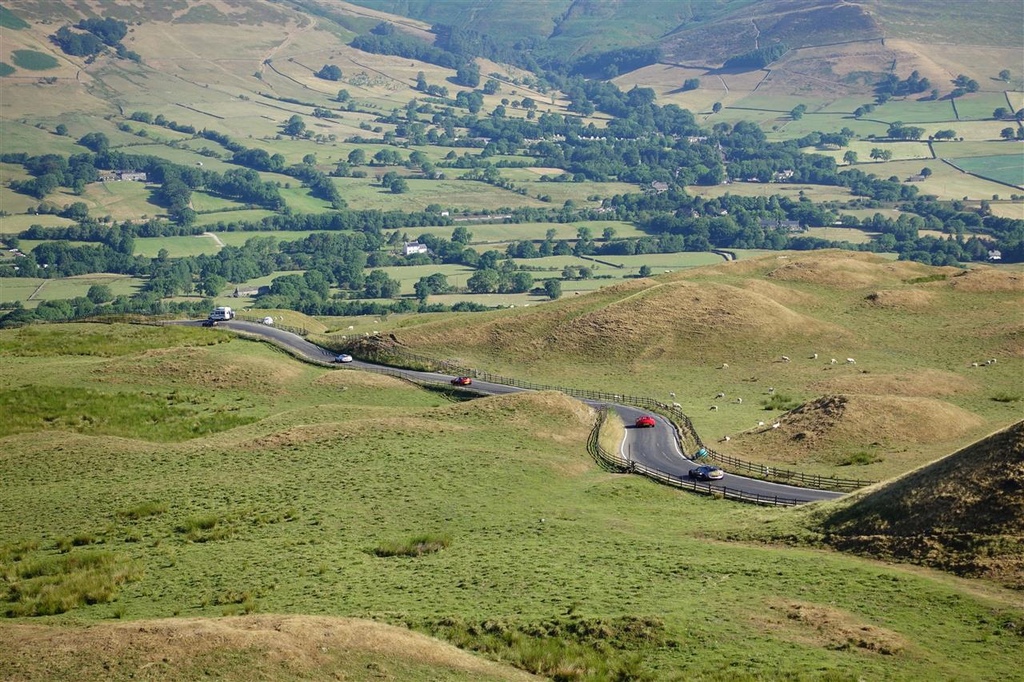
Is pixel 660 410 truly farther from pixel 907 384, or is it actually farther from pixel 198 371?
pixel 198 371

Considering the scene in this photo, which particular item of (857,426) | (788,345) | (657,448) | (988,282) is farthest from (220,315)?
(988,282)

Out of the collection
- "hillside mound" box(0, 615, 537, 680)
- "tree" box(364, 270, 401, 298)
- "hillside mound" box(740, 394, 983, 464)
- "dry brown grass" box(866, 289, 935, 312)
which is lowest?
"tree" box(364, 270, 401, 298)

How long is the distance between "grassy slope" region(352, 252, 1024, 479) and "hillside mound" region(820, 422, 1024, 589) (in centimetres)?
2313

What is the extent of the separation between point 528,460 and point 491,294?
124 meters

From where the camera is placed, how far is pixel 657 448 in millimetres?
76500

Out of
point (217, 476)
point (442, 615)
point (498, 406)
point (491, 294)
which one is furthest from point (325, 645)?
point (491, 294)

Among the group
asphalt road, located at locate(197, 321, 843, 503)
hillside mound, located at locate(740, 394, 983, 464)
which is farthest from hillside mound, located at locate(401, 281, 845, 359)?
hillside mound, located at locate(740, 394, 983, 464)

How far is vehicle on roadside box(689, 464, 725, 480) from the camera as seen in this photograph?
222 feet

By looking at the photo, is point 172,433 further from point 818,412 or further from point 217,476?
point 818,412

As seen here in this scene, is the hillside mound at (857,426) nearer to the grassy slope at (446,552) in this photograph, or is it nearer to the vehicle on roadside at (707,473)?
the vehicle on roadside at (707,473)

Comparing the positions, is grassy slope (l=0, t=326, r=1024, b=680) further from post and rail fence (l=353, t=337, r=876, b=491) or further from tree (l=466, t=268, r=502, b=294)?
tree (l=466, t=268, r=502, b=294)

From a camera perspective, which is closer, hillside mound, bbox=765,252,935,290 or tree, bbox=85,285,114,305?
hillside mound, bbox=765,252,935,290

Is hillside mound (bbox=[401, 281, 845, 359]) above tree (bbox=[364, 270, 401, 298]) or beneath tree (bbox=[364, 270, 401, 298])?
above

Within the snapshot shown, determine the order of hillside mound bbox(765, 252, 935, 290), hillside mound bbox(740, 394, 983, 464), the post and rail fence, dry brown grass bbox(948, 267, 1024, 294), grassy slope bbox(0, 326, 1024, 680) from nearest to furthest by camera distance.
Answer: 1. grassy slope bbox(0, 326, 1024, 680)
2. the post and rail fence
3. hillside mound bbox(740, 394, 983, 464)
4. dry brown grass bbox(948, 267, 1024, 294)
5. hillside mound bbox(765, 252, 935, 290)
